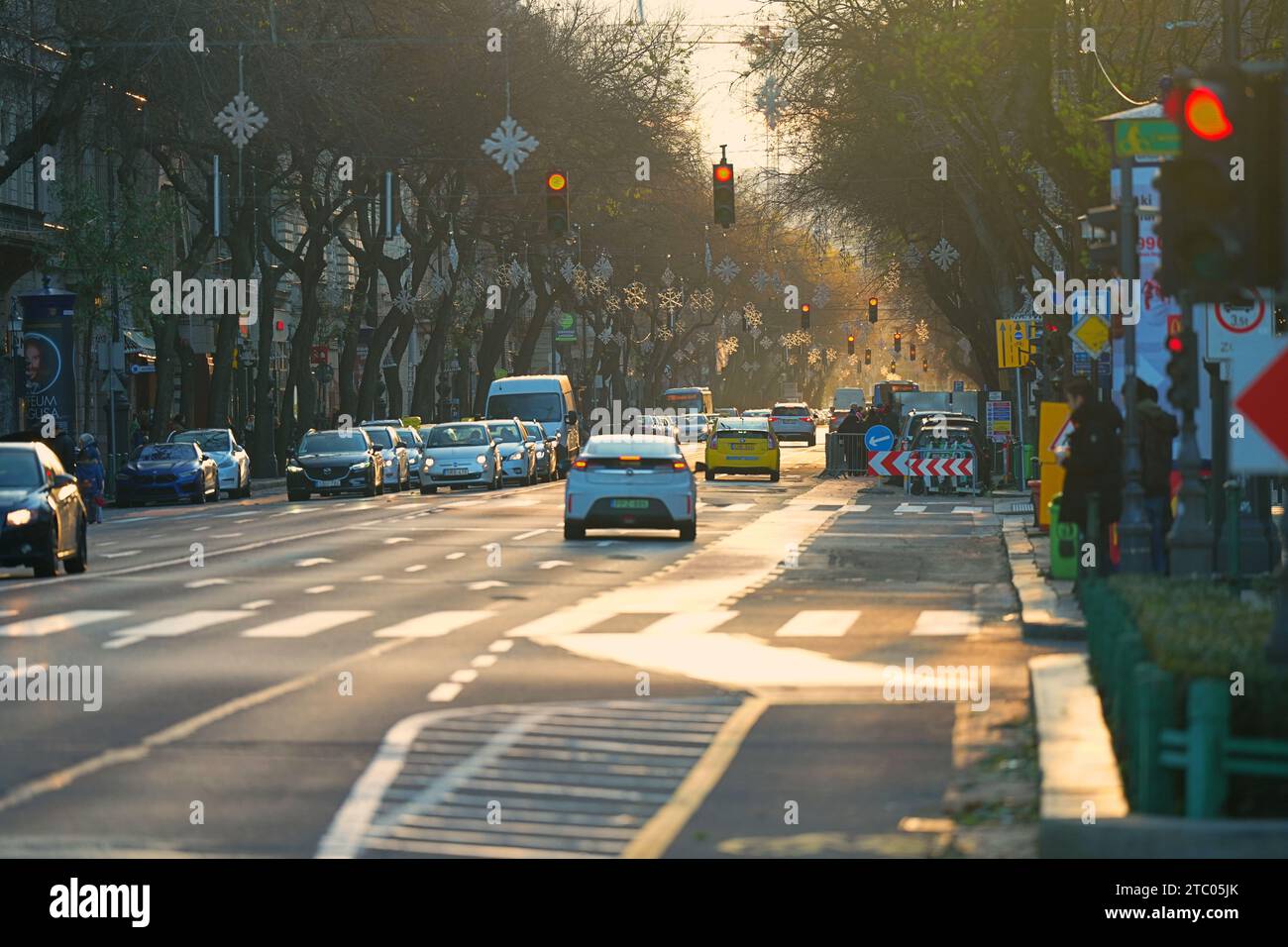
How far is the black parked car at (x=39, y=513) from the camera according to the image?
84.4 feet

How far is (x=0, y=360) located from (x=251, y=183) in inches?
278

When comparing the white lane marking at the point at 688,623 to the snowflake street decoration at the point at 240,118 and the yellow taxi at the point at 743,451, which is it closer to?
the snowflake street decoration at the point at 240,118

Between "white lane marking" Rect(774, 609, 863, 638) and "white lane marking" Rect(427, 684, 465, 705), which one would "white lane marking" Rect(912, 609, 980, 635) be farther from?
"white lane marking" Rect(427, 684, 465, 705)

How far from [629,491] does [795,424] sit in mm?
74424

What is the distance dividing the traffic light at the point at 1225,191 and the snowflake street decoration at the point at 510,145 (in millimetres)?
43757

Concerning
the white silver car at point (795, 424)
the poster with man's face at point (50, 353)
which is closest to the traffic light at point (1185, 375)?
the poster with man's face at point (50, 353)

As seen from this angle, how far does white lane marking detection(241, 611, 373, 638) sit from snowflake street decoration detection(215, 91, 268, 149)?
80.5ft

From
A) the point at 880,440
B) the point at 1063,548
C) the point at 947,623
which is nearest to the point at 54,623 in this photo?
the point at 947,623

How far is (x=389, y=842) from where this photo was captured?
31.7 ft

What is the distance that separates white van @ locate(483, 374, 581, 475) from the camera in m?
66.8

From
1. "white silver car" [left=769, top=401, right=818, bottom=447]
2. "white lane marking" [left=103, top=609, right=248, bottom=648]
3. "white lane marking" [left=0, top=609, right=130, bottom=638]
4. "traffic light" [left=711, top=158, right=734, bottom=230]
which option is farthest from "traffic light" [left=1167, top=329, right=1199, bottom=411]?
"white silver car" [left=769, top=401, right=818, bottom=447]

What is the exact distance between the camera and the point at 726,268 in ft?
336

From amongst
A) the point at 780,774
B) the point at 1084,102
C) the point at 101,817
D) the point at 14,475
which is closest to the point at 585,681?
the point at 780,774
